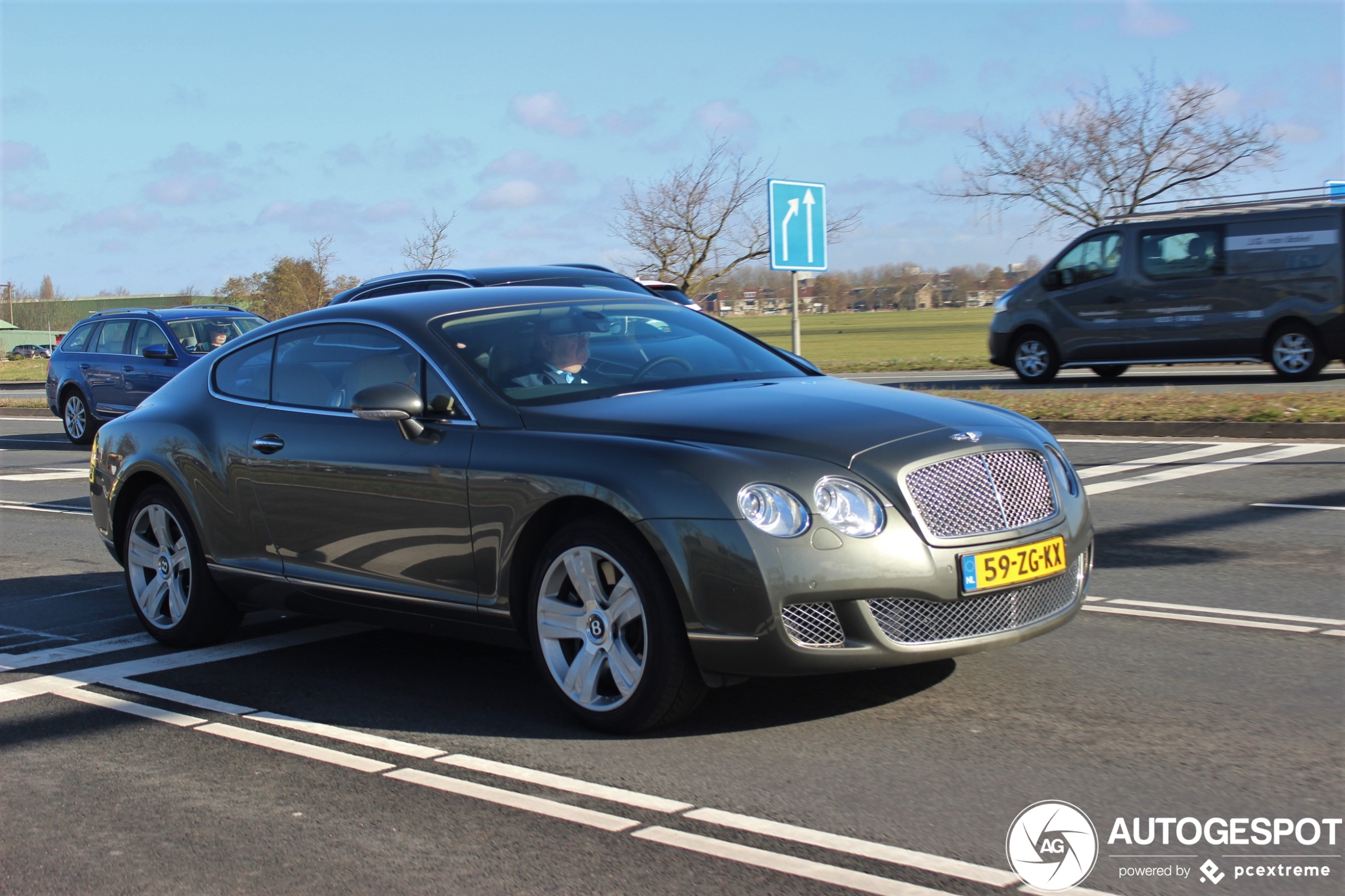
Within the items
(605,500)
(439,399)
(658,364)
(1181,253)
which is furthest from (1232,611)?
(1181,253)

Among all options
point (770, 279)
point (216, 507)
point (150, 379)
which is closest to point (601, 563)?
point (216, 507)

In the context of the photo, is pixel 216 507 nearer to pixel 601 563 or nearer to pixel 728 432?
pixel 601 563

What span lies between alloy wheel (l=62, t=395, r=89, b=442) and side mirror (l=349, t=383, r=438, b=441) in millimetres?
16458

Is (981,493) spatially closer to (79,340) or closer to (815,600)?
(815,600)

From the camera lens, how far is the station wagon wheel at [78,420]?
20.0 metres

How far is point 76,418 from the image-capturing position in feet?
66.1

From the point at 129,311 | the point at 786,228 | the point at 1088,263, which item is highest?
the point at 786,228

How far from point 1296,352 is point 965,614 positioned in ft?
53.8

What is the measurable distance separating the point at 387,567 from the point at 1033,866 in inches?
112

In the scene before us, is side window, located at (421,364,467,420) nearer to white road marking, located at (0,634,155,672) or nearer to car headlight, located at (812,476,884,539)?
car headlight, located at (812,476,884,539)

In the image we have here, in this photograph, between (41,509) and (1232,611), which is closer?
(1232,611)

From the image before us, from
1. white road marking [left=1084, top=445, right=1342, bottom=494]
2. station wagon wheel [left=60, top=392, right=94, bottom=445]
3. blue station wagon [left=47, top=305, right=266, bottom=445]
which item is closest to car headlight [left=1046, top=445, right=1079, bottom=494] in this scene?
white road marking [left=1084, top=445, right=1342, bottom=494]

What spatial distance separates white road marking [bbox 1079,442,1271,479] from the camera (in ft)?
36.6

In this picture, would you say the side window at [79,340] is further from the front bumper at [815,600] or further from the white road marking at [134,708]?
the front bumper at [815,600]
